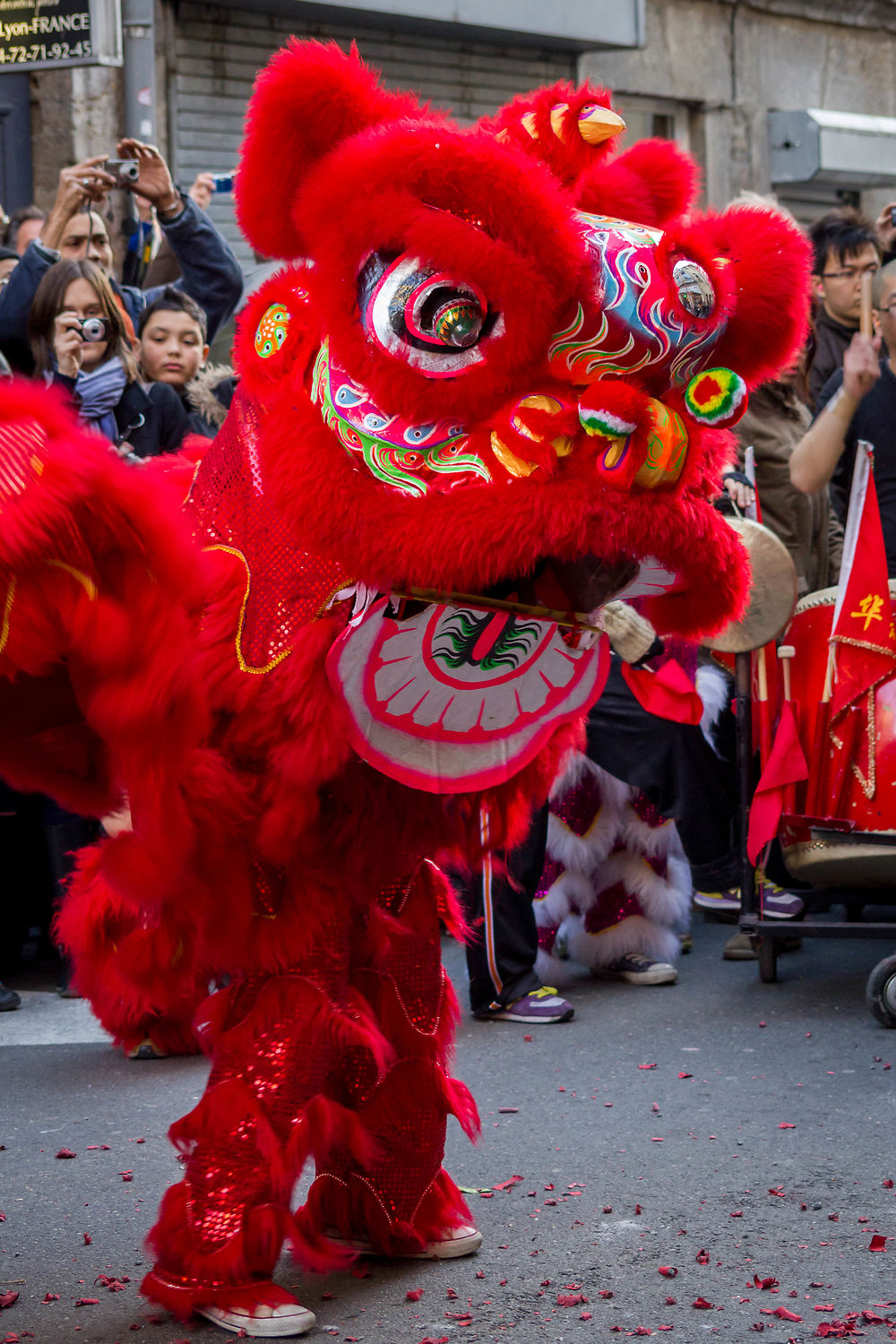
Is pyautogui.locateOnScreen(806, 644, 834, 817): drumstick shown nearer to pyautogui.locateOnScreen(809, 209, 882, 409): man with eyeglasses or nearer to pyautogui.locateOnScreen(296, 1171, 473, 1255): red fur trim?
pyautogui.locateOnScreen(809, 209, 882, 409): man with eyeglasses

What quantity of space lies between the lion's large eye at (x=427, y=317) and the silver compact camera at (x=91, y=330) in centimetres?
274

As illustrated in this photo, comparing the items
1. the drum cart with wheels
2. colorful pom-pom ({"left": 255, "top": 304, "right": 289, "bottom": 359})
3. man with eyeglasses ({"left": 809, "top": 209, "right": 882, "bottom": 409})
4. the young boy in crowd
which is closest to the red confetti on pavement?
the drum cart with wheels

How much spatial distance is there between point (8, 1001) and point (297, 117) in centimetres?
300

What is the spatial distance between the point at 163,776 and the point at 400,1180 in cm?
90

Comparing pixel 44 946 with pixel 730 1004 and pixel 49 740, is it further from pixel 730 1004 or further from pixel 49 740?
pixel 49 740

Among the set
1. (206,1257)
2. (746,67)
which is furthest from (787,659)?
(746,67)

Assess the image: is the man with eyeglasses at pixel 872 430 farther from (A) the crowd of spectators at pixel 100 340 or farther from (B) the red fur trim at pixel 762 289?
(B) the red fur trim at pixel 762 289

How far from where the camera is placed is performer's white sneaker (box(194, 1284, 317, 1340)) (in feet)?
7.70

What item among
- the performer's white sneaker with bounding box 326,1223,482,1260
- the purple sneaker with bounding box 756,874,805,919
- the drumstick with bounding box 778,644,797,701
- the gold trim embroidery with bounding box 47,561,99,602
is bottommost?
the performer's white sneaker with bounding box 326,1223,482,1260

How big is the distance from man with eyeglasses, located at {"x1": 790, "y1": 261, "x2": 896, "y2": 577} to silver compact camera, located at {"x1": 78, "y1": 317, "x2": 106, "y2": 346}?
2.00 meters

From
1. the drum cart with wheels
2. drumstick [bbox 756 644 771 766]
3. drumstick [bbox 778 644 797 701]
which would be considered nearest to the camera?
the drum cart with wheels

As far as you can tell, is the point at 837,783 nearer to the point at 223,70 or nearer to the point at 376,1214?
the point at 376,1214

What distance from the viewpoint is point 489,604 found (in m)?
2.25

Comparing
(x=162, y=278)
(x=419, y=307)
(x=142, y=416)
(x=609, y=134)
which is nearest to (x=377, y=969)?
(x=419, y=307)
